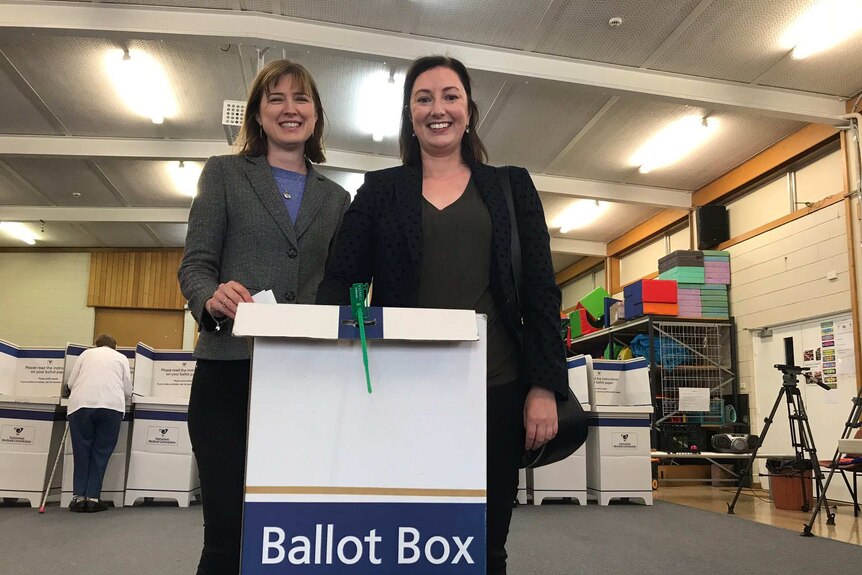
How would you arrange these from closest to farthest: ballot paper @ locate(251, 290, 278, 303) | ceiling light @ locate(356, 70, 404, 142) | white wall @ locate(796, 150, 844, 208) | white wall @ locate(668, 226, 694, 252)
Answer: ballot paper @ locate(251, 290, 278, 303) < ceiling light @ locate(356, 70, 404, 142) < white wall @ locate(796, 150, 844, 208) < white wall @ locate(668, 226, 694, 252)

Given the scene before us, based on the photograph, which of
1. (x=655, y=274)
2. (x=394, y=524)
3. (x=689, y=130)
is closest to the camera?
(x=394, y=524)

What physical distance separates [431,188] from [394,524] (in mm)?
661

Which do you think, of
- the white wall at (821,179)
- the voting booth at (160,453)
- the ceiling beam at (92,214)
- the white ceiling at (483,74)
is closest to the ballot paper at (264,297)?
the white ceiling at (483,74)

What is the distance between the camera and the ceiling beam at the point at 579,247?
1176 centimetres

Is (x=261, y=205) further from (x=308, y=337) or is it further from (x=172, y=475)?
(x=172, y=475)

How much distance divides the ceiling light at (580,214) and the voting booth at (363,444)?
9.09 meters

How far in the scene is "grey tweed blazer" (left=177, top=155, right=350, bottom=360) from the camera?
127 cm

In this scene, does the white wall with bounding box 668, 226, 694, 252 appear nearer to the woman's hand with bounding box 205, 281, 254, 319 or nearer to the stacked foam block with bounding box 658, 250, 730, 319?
the stacked foam block with bounding box 658, 250, 730, 319

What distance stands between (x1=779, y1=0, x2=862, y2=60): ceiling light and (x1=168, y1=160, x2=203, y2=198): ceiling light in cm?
632

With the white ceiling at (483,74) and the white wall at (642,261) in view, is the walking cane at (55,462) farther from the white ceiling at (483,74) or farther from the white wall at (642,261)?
the white wall at (642,261)

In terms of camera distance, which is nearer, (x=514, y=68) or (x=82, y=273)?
(x=514, y=68)

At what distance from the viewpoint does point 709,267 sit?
829 centimetres

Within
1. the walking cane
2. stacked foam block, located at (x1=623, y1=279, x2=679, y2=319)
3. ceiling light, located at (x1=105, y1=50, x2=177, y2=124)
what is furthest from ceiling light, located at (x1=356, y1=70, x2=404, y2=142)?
the walking cane

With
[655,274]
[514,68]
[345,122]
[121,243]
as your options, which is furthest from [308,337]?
[121,243]
